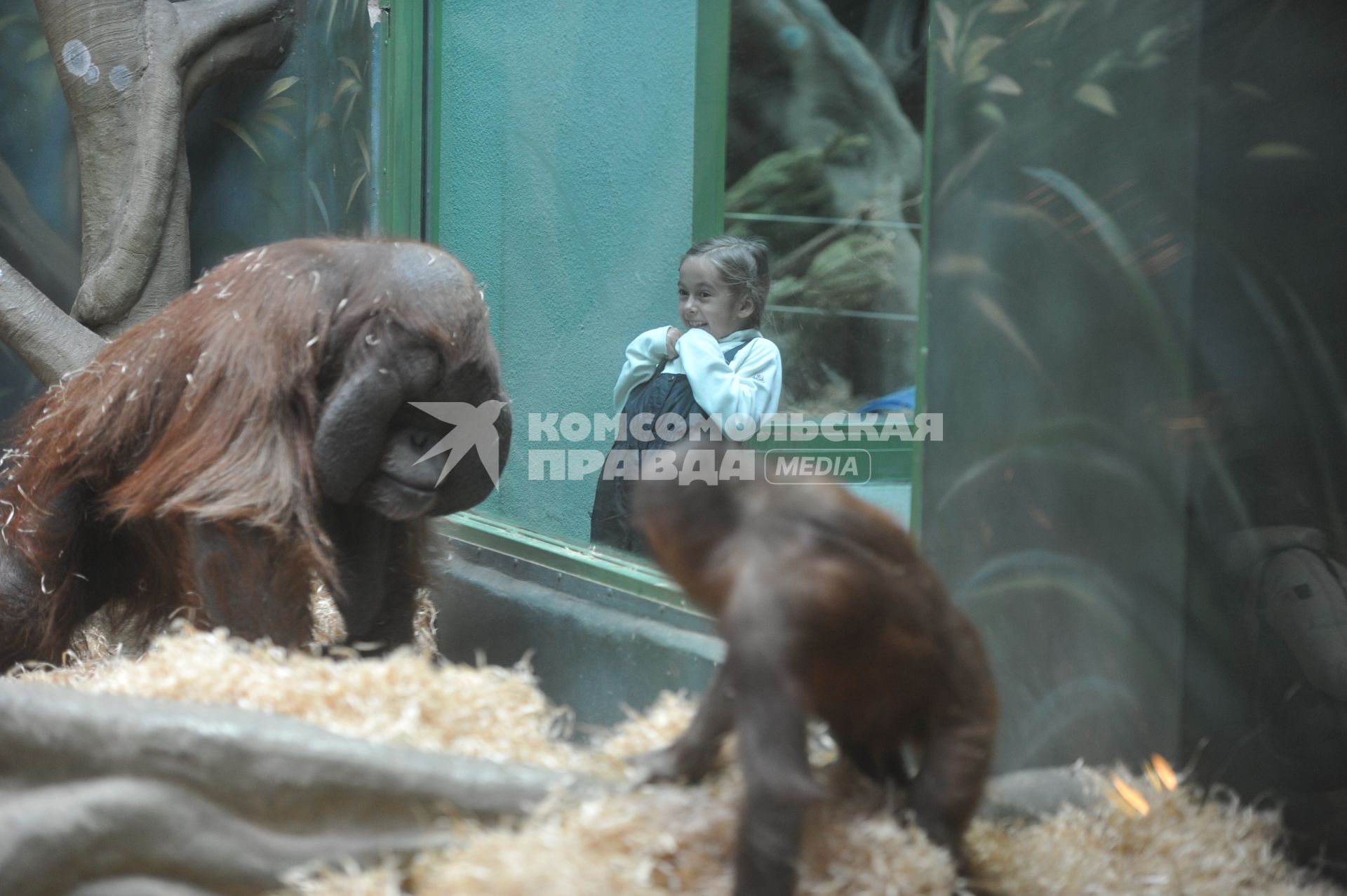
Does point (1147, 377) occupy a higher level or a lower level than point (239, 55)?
lower

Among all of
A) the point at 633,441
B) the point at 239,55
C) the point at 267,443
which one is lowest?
the point at 633,441

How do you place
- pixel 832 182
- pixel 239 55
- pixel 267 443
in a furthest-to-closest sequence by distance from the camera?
pixel 239 55, pixel 832 182, pixel 267 443

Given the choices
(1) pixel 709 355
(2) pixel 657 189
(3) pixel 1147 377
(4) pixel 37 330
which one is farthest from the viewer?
(4) pixel 37 330

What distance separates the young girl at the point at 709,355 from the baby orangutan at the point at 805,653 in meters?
1.17

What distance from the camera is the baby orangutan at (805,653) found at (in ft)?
3.80

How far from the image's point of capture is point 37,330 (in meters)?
3.73

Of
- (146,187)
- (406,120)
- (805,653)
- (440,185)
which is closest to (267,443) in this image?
(805,653)

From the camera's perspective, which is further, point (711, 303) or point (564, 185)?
point (564, 185)

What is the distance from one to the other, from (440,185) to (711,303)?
1.28 metres

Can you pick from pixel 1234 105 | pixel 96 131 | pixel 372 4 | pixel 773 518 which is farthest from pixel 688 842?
pixel 96 131

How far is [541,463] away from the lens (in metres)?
3.36

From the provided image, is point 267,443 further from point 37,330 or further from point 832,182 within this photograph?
point 37,330

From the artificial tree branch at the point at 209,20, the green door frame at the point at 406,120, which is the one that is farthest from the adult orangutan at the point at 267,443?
the artificial tree branch at the point at 209,20

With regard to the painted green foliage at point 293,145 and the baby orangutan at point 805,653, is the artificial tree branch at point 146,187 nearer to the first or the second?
the painted green foliage at point 293,145
